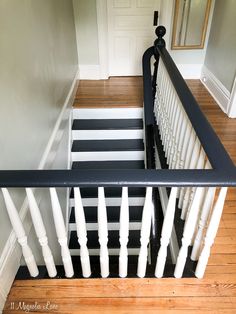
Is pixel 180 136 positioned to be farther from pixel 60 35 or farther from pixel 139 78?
pixel 139 78

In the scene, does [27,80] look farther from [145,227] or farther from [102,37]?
[102,37]

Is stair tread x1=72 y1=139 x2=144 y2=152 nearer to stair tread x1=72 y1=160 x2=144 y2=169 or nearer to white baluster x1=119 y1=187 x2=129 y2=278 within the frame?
stair tread x1=72 y1=160 x2=144 y2=169

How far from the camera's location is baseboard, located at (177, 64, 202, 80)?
4.07m

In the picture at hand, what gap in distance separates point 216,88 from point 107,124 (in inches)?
63.1

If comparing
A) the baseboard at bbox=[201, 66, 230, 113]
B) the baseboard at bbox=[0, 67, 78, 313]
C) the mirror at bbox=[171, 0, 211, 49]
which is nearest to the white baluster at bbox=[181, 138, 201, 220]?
the baseboard at bbox=[0, 67, 78, 313]

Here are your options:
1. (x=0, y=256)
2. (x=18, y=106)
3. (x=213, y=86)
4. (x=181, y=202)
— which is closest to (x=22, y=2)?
(x=18, y=106)

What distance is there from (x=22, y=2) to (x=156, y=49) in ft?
4.53

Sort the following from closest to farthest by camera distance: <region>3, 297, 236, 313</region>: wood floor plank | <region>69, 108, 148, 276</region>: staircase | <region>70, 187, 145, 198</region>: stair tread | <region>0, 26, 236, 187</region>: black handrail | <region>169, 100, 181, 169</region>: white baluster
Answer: <region>0, 26, 236, 187</region>: black handrail < <region>3, 297, 236, 313</region>: wood floor plank < <region>169, 100, 181, 169</region>: white baluster < <region>69, 108, 148, 276</region>: staircase < <region>70, 187, 145, 198</region>: stair tread

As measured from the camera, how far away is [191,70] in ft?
13.5

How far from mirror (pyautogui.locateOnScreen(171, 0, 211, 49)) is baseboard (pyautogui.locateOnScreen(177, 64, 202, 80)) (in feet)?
0.95

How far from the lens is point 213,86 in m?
3.58

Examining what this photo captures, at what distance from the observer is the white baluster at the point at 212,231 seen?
0.97 m

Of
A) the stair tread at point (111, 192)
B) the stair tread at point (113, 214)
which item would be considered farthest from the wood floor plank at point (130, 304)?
the stair tread at point (111, 192)

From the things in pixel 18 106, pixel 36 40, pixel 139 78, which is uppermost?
pixel 36 40
